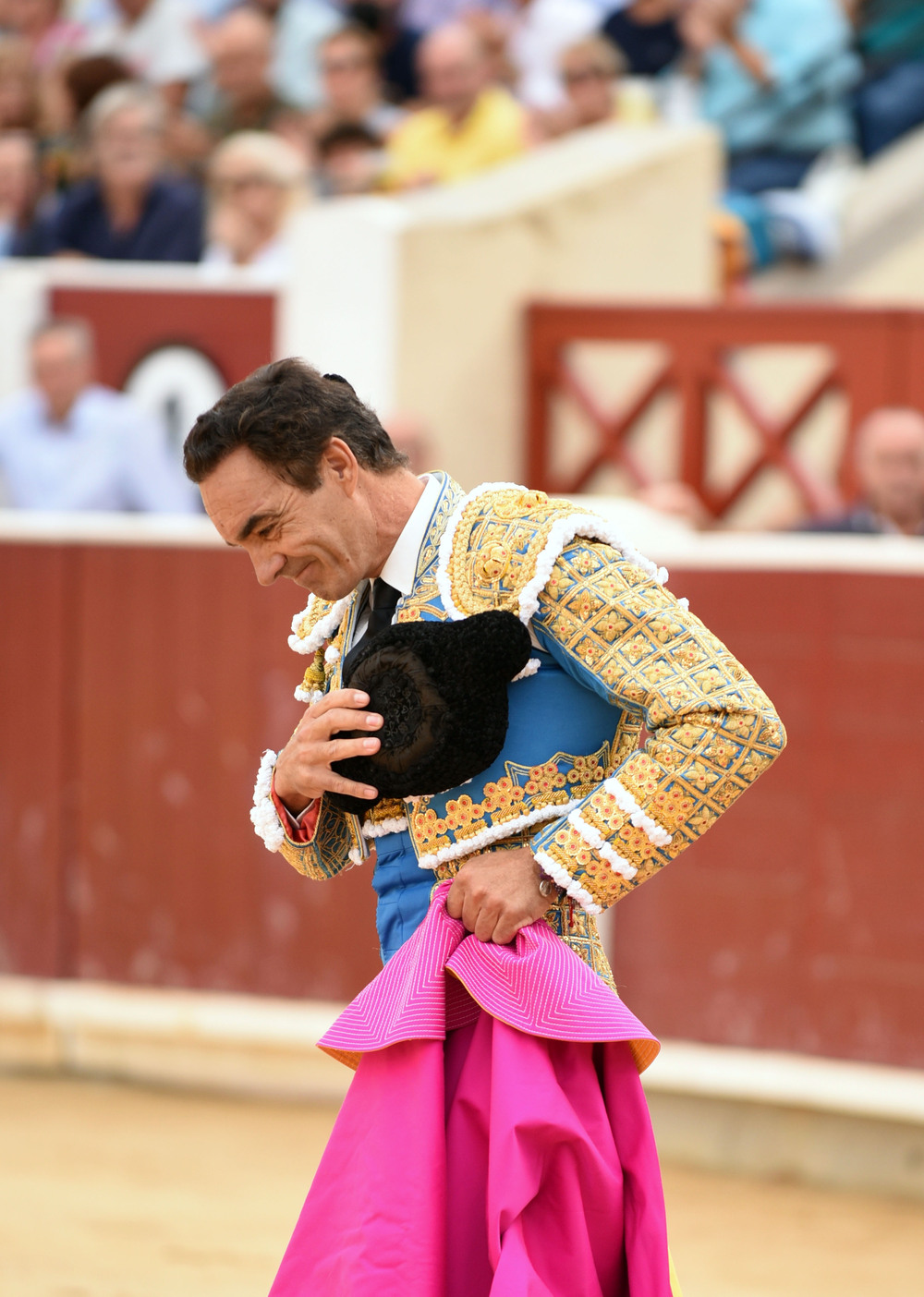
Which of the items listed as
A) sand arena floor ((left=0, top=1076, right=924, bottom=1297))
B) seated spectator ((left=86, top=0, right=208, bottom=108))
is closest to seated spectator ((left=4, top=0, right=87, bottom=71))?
seated spectator ((left=86, top=0, right=208, bottom=108))

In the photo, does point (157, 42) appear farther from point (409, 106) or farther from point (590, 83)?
point (590, 83)

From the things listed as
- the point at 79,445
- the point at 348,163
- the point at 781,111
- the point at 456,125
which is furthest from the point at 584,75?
the point at 79,445

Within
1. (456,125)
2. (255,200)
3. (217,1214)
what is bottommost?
(217,1214)

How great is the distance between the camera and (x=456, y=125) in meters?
7.58

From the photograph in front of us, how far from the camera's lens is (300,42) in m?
8.62

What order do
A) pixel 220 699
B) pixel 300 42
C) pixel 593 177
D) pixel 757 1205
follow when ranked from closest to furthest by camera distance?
pixel 757 1205, pixel 220 699, pixel 593 177, pixel 300 42

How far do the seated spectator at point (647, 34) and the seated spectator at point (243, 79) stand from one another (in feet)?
4.42

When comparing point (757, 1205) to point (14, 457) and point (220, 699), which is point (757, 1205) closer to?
point (220, 699)

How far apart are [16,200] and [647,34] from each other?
101 inches

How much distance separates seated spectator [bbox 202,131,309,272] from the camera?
7.02 metres

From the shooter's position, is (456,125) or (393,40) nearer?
(456,125)

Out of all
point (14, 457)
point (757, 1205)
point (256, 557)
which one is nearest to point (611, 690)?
point (256, 557)

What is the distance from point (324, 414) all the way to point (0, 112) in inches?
299

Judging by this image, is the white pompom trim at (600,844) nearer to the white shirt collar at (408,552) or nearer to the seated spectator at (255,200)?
the white shirt collar at (408,552)
